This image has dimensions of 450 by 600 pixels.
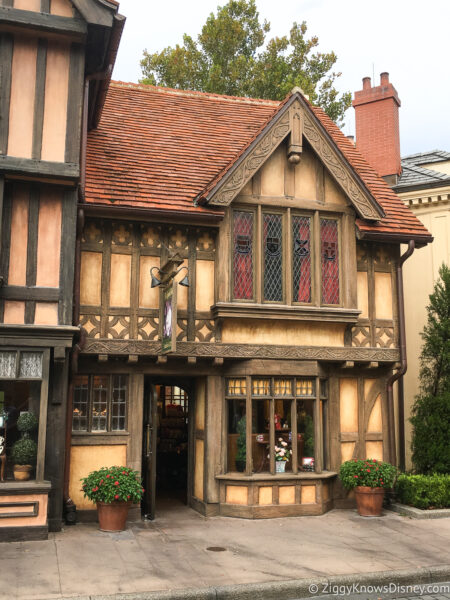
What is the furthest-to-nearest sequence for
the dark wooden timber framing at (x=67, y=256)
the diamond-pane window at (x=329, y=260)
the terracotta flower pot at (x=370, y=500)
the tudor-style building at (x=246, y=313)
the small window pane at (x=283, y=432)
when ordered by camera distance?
the diamond-pane window at (x=329, y=260) → the small window pane at (x=283, y=432) → the terracotta flower pot at (x=370, y=500) → the tudor-style building at (x=246, y=313) → the dark wooden timber framing at (x=67, y=256)

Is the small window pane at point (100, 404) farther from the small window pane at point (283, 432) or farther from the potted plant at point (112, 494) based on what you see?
the small window pane at point (283, 432)

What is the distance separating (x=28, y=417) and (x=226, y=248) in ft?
15.9

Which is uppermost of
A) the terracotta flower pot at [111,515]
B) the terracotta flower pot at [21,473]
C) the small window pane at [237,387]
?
the small window pane at [237,387]

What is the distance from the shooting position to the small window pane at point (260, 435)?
1223 centimetres

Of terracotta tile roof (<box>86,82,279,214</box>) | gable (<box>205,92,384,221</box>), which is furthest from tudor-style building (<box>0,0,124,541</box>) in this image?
gable (<box>205,92,384,221</box>)

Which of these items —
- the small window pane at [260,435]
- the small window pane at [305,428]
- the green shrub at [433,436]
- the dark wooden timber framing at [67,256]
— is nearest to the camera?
the dark wooden timber framing at [67,256]

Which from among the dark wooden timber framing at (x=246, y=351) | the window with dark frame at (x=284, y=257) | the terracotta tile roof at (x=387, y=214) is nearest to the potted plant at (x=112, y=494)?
the dark wooden timber framing at (x=246, y=351)

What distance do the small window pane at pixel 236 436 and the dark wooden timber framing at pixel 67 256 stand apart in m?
3.87

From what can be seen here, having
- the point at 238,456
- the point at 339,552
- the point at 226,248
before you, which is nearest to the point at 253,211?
the point at 226,248

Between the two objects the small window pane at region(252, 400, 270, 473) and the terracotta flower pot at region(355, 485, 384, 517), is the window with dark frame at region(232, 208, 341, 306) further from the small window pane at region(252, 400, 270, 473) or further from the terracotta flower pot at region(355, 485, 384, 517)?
the terracotta flower pot at region(355, 485, 384, 517)

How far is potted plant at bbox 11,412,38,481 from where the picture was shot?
10.0 meters

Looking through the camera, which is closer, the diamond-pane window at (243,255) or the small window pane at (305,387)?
the diamond-pane window at (243,255)

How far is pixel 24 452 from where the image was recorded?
10.0 m

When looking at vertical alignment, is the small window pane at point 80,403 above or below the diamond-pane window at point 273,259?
below
